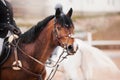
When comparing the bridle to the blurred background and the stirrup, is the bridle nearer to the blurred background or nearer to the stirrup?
the stirrup

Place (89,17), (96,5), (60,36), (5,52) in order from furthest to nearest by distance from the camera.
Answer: (89,17) → (96,5) → (5,52) → (60,36)

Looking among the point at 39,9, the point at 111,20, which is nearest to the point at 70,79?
the point at 39,9

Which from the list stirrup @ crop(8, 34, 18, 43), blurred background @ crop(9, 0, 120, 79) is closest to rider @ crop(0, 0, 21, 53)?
stirrup @ crop(8, 34, 18, 43)

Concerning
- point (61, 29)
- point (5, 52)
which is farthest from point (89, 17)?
point (61, 29)

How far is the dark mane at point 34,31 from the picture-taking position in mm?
5840

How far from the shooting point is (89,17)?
16.3 meters

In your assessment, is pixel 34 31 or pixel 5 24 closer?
pixel 34 31

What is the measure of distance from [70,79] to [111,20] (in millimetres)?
9238

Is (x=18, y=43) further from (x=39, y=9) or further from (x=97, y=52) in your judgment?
(x=39, y=9)

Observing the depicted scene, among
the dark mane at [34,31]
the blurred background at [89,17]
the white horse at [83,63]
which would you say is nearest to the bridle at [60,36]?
the dark mane at [34,31]

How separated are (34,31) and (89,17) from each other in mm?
10522

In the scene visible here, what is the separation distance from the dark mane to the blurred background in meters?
5.89

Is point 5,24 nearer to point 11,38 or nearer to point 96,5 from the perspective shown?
point 11,38

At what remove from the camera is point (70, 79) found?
8148 millimetres
